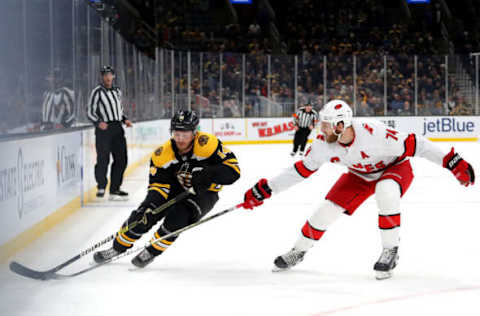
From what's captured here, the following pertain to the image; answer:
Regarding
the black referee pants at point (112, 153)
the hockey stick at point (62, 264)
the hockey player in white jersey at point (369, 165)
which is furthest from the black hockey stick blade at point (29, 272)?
the black referee pants at point (112, 153)

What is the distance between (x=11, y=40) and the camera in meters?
4.35

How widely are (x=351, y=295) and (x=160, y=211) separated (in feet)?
3.89

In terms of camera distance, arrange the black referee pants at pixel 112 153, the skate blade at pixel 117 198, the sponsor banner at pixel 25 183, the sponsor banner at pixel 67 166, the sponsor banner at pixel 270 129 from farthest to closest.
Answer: the sponsor banner at pixel 270 129 < the skate blade at pixel 117 198 < the black referee pants at pixel 112 153 < the sponsor banner at pixel 67 166 < the sponsor banner at pixel 25 183

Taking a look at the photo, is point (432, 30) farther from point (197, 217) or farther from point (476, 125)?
point (197, 217)

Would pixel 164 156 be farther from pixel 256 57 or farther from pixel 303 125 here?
pixel 256 57

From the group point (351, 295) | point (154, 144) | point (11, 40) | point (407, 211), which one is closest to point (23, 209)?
point (11, 40)

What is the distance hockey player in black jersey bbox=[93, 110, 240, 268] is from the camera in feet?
12.0

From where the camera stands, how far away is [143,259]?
377cm

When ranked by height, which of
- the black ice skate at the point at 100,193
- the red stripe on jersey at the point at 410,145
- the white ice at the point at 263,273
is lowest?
the white ice at the point at 263,273

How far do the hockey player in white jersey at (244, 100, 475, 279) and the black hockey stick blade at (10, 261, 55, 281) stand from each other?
3.70ft

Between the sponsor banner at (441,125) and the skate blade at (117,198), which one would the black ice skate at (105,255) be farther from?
the sponsor banner at (441,125)

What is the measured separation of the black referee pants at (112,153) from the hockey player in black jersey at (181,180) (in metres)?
2.96

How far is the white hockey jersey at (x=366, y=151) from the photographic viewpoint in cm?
Result: 341

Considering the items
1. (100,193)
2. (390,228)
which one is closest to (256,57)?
(100,193)
